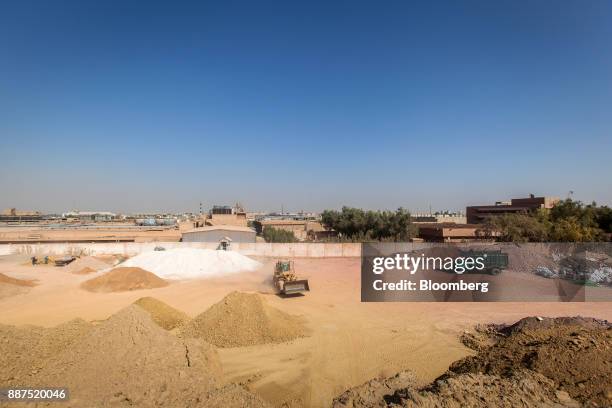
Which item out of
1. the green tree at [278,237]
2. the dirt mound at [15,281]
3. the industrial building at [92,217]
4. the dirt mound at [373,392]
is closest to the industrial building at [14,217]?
the industrial building at [92,217]

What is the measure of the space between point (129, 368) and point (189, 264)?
17.5 metres

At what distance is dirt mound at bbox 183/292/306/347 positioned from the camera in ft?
37.9

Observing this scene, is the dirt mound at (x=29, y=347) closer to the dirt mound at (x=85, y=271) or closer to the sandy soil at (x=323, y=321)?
the sandy soil at (x=323, y=321)

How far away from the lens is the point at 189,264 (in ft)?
80.2

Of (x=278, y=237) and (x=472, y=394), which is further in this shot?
(x=278, y=237)

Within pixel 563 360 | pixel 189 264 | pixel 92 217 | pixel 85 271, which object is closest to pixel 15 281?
pixel 85 271

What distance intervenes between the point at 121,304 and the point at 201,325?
6.80 meters

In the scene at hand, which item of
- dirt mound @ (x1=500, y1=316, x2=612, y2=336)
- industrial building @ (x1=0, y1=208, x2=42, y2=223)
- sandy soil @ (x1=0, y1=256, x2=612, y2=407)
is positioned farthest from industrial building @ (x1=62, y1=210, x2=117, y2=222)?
dirt mound @ (x1=500, y1=316, x2=612, y2=336)

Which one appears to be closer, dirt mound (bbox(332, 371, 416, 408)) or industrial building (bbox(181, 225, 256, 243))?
dirt mound (bbox(332, 371, 416, 408))

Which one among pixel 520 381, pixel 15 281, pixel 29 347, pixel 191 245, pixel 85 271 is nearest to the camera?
pixel 520 381

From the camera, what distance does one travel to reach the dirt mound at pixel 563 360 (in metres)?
6.90

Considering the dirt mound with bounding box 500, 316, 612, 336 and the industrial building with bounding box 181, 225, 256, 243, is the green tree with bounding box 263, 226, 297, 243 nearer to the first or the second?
the industrial building with bounding box 181, 225, 256, 243

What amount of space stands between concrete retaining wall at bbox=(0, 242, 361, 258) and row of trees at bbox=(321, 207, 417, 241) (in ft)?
22.2

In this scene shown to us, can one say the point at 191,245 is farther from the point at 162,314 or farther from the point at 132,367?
the point at 132,367
